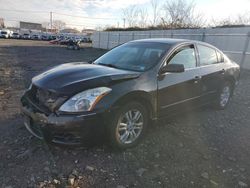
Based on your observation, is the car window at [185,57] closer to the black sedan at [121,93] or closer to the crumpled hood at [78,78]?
the black sedan at [121,93]

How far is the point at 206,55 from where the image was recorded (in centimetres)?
488

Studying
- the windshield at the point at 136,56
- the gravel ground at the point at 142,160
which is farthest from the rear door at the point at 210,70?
the windshield at the point at 136,56

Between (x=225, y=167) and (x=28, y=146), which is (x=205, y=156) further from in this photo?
(x=28, y=146)

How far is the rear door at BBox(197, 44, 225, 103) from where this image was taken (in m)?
4.66

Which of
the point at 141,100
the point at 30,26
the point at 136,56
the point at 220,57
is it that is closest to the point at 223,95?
the point at 220,57

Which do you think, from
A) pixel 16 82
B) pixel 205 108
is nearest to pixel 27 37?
pixel 16 82

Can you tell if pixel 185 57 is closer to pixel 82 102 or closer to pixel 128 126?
pixel 128 126

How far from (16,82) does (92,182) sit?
6183mm

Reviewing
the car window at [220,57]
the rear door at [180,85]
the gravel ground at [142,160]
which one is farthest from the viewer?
the car window at [220,57]

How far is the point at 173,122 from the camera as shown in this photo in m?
4.68

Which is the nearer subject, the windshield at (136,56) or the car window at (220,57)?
the windshield at (136,56)

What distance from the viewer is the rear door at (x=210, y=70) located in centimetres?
466

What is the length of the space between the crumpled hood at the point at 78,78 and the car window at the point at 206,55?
1.78m

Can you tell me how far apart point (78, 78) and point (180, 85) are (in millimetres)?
1750
